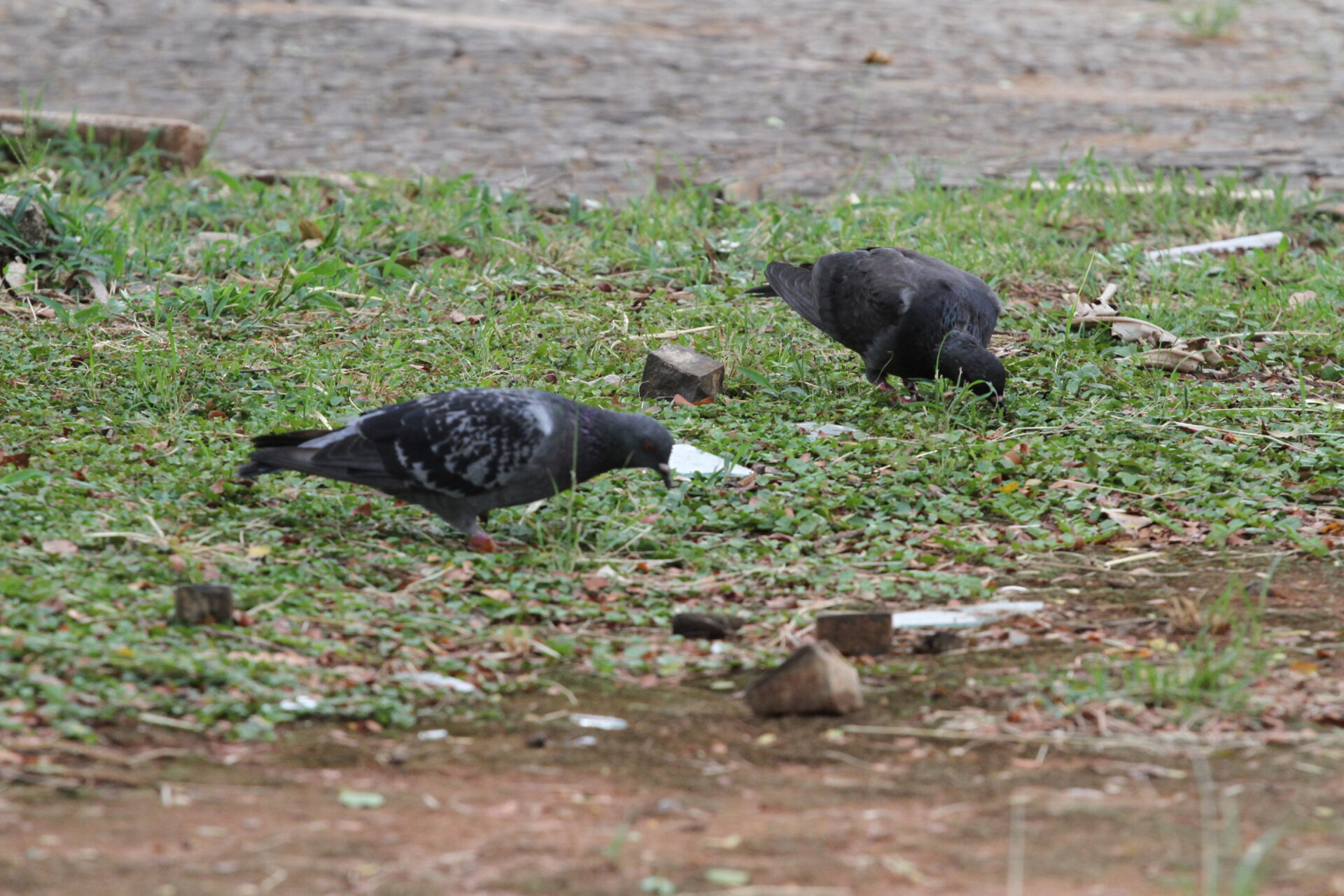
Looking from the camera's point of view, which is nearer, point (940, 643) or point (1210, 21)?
point (940, 643)

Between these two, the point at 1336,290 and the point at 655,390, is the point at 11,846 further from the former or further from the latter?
the point at 1336,290

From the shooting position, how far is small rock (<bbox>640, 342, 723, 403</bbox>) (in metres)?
5.45

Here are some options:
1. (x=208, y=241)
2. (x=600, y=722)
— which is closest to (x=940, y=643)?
(x=600, y=722)

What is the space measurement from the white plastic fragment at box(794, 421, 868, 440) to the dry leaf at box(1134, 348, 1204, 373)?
1.52 m

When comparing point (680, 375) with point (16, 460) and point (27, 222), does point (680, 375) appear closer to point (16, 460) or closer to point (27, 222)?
point (16, 460)

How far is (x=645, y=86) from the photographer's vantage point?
11867mm

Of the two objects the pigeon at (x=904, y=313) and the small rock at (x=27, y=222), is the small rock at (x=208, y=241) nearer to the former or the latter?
the small rock at (x=27, y=222)

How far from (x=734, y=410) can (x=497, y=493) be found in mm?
1582

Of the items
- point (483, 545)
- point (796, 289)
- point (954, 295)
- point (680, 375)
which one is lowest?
point (483, 545)

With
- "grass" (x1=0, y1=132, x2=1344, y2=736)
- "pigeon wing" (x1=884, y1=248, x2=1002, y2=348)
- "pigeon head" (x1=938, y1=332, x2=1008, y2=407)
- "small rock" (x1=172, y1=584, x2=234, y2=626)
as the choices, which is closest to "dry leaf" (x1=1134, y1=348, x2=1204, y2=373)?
"grass" (x1=0, y1=132, x2=1344, y2=736)

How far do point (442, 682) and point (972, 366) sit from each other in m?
2.81

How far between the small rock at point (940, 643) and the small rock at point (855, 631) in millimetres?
124

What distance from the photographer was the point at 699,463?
487cm

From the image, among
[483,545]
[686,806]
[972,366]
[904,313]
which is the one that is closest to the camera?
[686,806]
